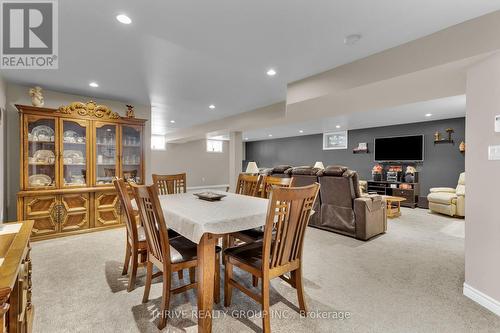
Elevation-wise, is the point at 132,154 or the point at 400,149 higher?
the point at 400,149

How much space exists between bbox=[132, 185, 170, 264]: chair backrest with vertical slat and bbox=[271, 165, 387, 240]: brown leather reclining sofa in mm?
2840

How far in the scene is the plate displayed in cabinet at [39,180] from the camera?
3459 millimetres

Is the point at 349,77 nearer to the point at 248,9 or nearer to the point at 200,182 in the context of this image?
the point at 248,9

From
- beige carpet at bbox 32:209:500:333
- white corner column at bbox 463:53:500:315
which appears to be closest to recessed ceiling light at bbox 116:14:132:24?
beige carpet at bbox 32:209:500:333

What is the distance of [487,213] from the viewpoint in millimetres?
1946

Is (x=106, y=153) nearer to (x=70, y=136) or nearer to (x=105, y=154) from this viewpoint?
(x=105, y=154)

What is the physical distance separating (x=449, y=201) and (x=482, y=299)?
3.84 meters

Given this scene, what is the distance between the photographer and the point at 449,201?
16.5 ft

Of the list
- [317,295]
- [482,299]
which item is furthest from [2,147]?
[482,299]

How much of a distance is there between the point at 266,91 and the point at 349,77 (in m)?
1.49

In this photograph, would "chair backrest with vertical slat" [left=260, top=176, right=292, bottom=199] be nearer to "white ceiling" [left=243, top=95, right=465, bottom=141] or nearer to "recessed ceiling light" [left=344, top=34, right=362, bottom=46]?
"recessed ceiling light" [left=344, top=34, right=362, bottom=46]

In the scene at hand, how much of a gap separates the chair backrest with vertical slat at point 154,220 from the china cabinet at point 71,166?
2.61 metres

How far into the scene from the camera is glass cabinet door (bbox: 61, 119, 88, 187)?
12.2 ft

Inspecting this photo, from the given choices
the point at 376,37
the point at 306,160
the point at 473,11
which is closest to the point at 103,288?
the point at 376,37
